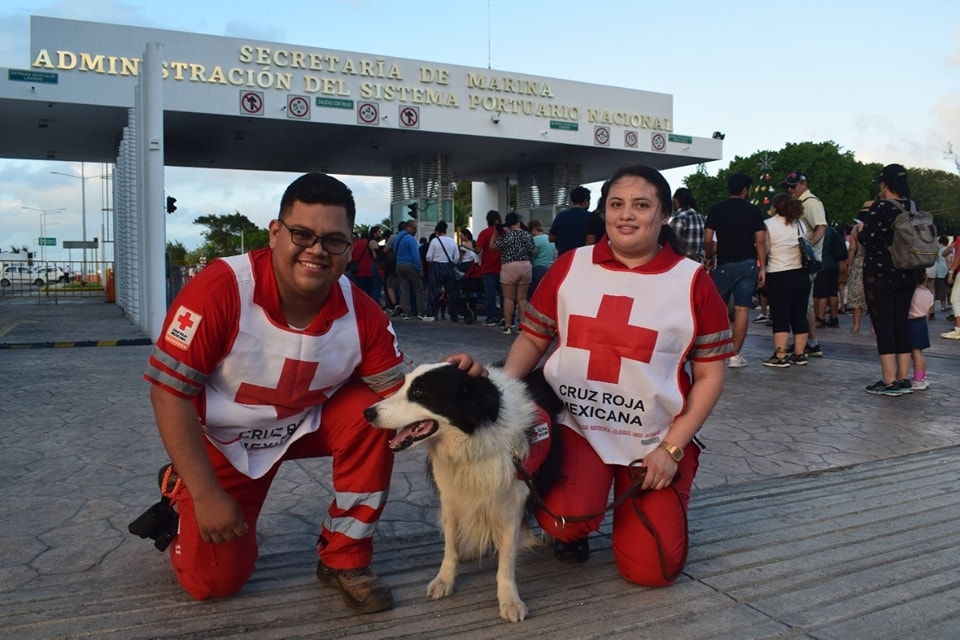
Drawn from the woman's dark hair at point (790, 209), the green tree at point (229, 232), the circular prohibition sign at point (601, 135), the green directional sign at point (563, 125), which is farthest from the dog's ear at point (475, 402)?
the green tree at point (229, 232)

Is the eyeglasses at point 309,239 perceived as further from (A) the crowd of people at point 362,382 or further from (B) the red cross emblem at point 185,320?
(B) the red cross emblem at point 185,320

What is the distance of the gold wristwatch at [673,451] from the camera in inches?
113

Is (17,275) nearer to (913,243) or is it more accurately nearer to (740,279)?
(740,279)

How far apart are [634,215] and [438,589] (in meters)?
1.61

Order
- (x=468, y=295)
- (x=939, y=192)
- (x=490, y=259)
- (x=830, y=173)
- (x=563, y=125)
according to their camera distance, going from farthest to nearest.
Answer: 1. (x=939, y=192)
2. (x=830, y=173)
3. (x=563, y=125)
4. (x=468, y=295)
5. (x=490, y=259)

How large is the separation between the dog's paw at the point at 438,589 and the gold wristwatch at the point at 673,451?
0.95m

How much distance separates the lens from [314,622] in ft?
8.27

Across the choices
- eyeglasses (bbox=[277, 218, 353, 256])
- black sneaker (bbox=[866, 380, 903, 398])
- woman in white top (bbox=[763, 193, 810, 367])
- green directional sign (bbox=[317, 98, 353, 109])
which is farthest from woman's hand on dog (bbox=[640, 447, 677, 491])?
green directional sign (bbox=[317, 98, 353, 109])

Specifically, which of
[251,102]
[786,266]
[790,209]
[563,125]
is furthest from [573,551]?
[563,125]

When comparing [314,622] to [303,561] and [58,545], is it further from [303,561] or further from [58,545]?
[58,545]

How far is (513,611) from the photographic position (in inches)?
101

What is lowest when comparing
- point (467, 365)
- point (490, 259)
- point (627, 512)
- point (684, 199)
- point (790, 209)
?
point (627, 512)

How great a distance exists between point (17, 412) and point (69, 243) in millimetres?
42561

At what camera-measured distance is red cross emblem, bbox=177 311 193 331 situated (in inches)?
96.6
